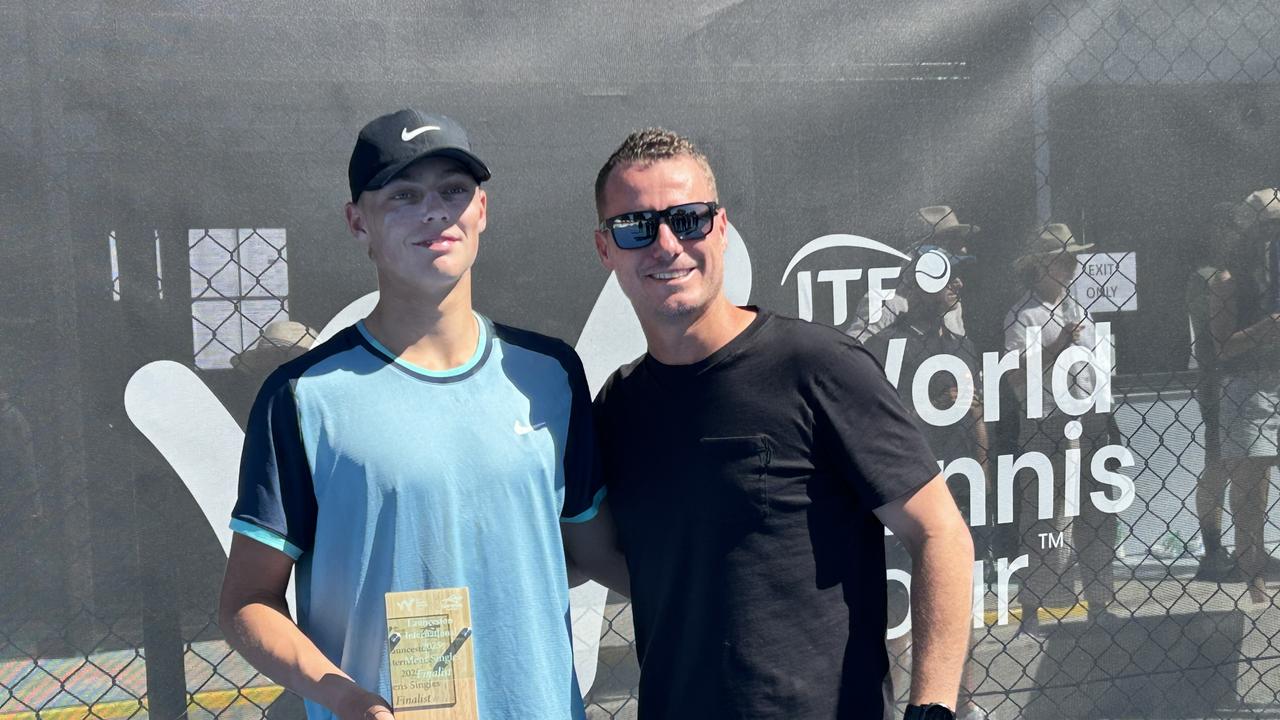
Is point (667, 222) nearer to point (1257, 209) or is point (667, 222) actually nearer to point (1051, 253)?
point (1051, 253)

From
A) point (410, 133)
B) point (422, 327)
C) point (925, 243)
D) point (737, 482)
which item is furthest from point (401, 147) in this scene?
point (925, 243)

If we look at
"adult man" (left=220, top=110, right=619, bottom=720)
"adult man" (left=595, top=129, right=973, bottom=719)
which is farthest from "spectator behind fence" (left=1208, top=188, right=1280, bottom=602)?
"adult man" (left=220, top=110, right=619, bottom=720)

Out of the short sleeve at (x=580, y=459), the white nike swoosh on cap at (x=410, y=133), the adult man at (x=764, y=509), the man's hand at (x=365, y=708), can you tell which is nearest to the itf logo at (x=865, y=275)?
the adult man at (x=764, y=509)

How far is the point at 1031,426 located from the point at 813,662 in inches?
59.9

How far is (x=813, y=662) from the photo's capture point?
1850 millimetres

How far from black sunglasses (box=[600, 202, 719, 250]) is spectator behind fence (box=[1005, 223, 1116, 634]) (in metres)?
1.46

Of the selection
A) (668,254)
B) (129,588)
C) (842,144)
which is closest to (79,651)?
(129,588)

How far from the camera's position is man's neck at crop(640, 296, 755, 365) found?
192 centimetres

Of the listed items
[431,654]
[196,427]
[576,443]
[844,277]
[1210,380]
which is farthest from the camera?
[1210,380]

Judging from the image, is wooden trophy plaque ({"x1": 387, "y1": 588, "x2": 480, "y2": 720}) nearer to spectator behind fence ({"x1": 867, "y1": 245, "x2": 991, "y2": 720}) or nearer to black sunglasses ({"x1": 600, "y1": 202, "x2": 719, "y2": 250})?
black sunglasses ({"x1": 600, "y1": 202, "x2": 719, "y2": 250})

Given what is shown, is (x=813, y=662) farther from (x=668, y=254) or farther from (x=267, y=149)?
(x=267, y=149)

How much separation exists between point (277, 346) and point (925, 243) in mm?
1780

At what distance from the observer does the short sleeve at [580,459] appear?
193 cm

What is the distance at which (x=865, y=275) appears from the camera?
298 cm
